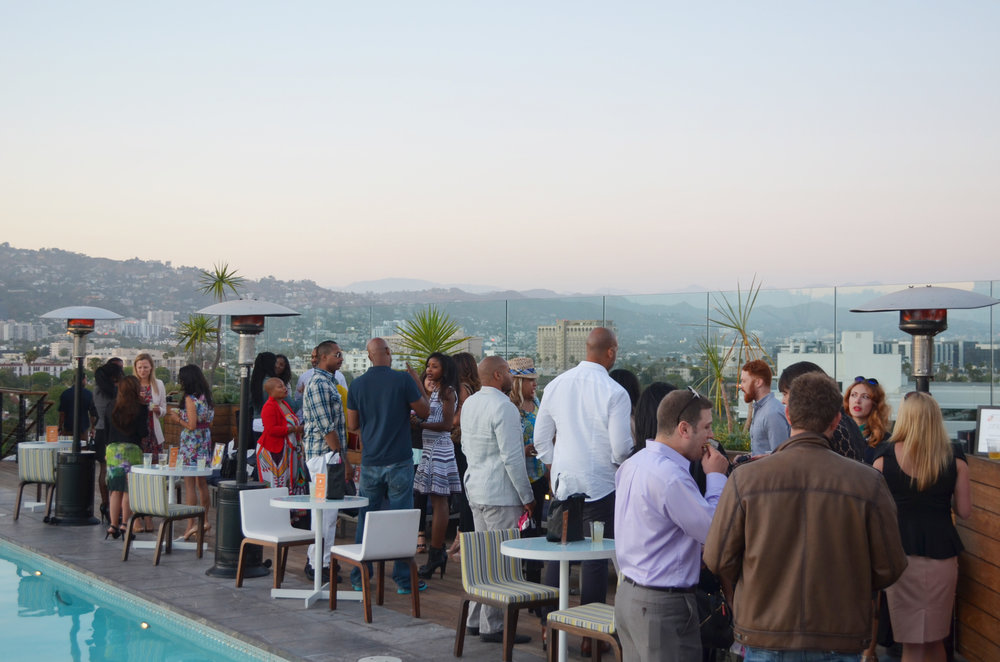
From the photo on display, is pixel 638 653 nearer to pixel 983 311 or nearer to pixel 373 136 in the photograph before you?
pixel 983 311

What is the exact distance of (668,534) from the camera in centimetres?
345

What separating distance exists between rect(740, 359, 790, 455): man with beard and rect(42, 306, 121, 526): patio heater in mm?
7404

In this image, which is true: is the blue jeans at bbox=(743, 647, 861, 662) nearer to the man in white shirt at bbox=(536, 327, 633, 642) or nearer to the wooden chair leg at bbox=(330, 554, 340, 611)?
the man in white shirt at bbox=(536, 327, 633, 642)

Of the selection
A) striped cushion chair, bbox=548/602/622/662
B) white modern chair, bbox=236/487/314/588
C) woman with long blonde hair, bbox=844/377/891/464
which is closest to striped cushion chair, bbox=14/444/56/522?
white modern chair, bbox=236/487/314/588

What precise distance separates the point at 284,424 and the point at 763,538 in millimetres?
5986

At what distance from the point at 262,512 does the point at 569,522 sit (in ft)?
10.8

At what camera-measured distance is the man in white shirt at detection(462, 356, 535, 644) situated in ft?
19.3

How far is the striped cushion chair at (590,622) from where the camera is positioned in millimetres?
4411

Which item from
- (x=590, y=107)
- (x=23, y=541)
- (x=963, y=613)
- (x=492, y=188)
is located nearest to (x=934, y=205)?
(x=590, y=107)

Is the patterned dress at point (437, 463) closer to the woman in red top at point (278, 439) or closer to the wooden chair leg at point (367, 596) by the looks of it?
the woman in red top at point (278, 439)

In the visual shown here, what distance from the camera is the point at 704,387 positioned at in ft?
36.1

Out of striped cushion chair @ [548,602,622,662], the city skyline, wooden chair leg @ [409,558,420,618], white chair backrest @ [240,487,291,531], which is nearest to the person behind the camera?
striped cushion chair @ [548,602,622,662]

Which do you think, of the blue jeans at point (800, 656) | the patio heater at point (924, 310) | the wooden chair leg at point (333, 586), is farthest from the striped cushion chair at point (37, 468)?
the blue jeans at point (800, 656)

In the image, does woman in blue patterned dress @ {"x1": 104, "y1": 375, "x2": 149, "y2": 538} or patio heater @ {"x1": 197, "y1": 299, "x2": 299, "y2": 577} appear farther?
woman in blue patterned dress @ {"x1": 104, "y1": 375, "x2": 149, "y2": 538}
